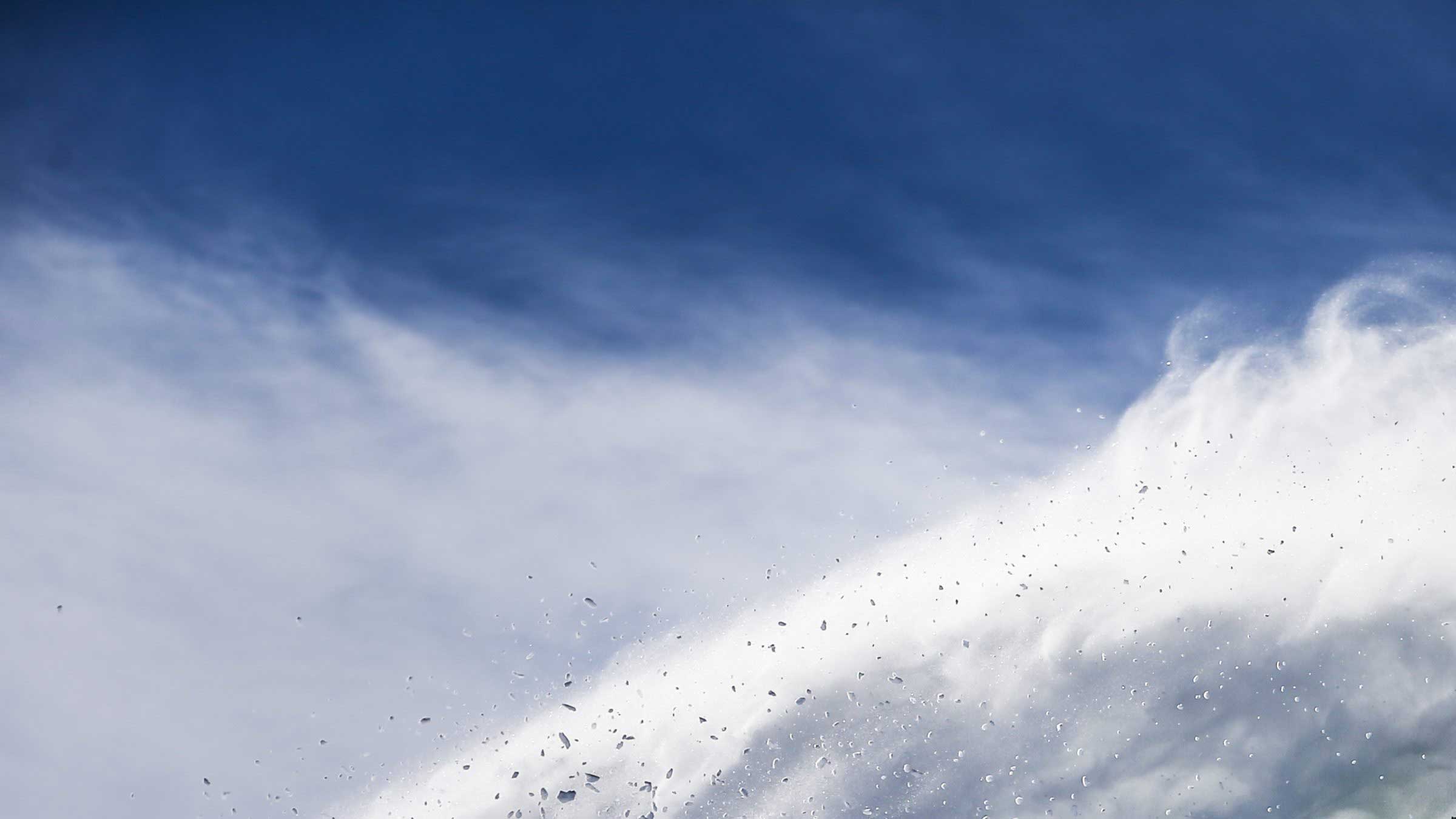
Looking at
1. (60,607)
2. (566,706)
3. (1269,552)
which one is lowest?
(1269,552)

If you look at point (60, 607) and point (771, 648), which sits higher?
point (60, 607)

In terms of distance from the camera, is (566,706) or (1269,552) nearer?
(566,706)

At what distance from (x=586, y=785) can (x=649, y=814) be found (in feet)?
16.5

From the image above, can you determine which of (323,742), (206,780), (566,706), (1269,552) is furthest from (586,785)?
(1269,552)

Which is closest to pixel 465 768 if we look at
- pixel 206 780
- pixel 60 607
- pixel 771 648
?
pixel 206 780

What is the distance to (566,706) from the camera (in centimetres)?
4562

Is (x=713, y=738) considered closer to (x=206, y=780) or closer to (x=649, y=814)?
(x=649, y=814)

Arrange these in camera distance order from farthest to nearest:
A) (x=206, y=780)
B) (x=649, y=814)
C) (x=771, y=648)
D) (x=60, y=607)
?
(x=649, y=814) → (x=60, y=607) → (x=771, y=648) → (x=206, y=780)

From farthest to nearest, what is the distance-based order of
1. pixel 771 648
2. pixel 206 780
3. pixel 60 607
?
pixel 60 607 → pixel 771 648 → pixel 206 780

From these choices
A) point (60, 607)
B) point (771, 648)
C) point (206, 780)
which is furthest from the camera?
point (60, 607)

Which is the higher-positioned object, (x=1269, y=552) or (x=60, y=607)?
(x=60, y=607)

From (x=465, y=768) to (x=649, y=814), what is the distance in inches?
508

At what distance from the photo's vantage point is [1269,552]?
57.2 m

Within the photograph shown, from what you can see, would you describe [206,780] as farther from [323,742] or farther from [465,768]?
[465,768]
